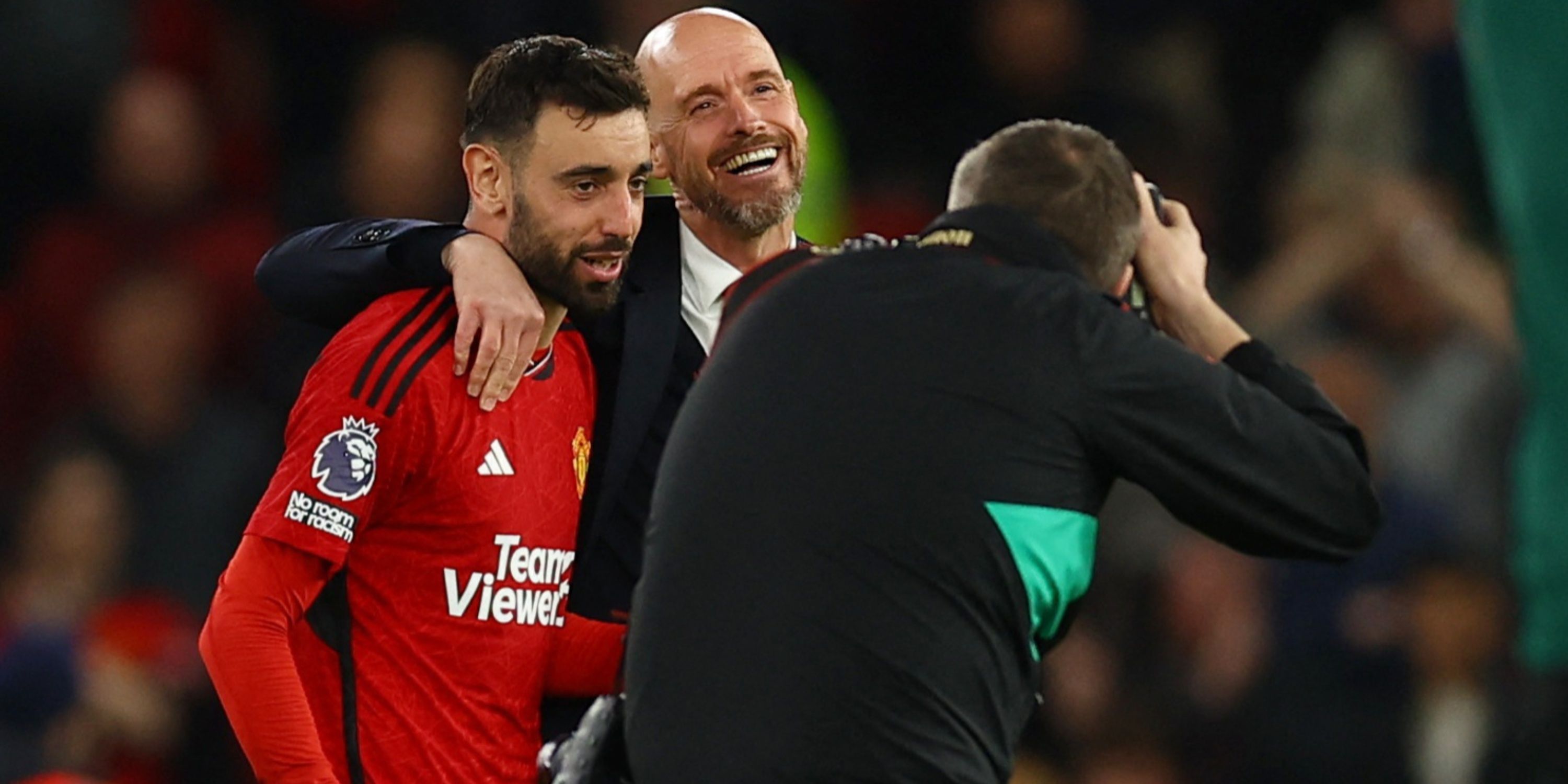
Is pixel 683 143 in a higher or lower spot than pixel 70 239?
higher

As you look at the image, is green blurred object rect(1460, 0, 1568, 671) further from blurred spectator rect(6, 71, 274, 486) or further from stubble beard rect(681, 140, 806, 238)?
blurred spectator rect(6, 71, 274, 486)

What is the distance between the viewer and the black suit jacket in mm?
3357

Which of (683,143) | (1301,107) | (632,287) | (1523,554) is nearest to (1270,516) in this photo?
(1523,554)

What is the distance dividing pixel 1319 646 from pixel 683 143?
3063 mm

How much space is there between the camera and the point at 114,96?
23.6 feet

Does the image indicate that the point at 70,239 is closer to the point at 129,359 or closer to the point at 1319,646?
the point at 129,359

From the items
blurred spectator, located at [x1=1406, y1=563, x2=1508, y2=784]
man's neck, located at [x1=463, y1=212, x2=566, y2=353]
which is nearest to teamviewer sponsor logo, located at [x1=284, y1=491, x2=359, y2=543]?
man's neck, located at [x1=463, y1=212, x2=566, y2=353]

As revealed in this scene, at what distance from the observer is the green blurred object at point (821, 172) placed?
665cm

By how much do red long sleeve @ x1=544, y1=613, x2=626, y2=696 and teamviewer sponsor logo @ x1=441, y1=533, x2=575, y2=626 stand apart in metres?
0.04

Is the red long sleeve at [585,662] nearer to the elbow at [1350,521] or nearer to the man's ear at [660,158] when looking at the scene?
the man's ear at [660,158]

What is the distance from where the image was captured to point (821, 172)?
268 inches

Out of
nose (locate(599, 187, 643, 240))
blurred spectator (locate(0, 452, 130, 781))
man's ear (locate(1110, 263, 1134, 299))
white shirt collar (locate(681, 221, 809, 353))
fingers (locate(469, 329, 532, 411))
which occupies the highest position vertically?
nose (locate(599, 187, 643, 240))

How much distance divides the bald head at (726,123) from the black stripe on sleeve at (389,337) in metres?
0.71

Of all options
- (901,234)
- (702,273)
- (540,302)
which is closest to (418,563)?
(540,302)
